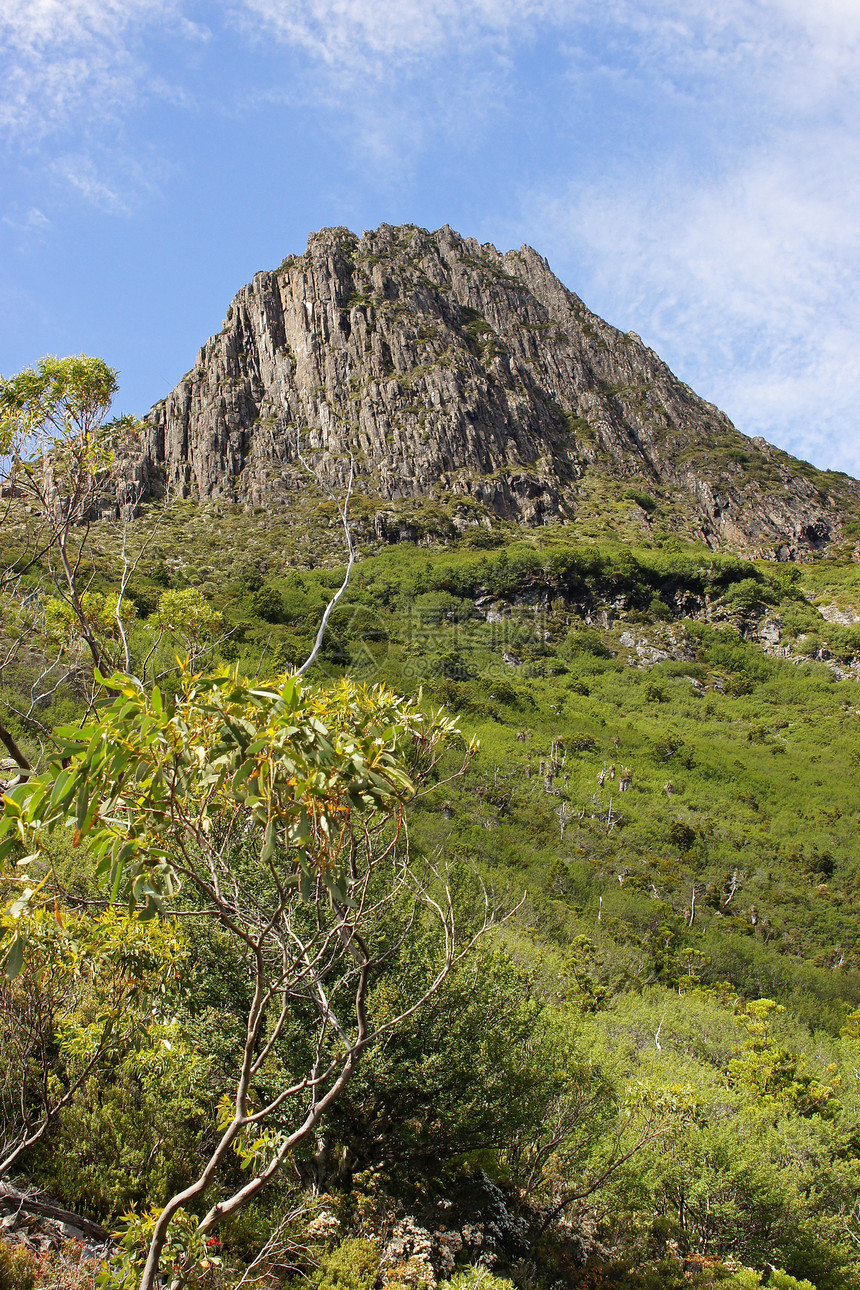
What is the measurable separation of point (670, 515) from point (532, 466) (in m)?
30.8

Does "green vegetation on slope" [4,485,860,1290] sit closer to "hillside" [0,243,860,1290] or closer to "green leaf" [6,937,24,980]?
"hillside" [0,243,860,1290]

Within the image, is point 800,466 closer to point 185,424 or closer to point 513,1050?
point 185,424

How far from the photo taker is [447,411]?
12650cm

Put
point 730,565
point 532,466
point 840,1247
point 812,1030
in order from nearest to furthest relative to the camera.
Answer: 1. point 840,1247
2. point 812,1030
3. point 730,565
4. point 532,466

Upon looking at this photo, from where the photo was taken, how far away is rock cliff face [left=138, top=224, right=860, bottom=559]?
385ft

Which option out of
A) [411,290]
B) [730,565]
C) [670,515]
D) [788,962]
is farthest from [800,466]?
[788,962]

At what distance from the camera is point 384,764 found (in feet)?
10.4

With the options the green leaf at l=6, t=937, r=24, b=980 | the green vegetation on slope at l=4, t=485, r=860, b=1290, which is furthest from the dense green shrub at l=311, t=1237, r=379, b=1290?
the green leaf at l=6, t=937, r=24, b=980

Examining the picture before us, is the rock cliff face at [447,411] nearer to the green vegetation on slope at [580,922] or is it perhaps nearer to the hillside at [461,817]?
the hillside at [461,817]

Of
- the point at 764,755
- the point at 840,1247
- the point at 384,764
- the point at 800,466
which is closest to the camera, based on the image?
the point at 384,764

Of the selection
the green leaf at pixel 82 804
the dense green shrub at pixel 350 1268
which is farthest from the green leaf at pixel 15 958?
the dense green shrub at pixel 350 1268

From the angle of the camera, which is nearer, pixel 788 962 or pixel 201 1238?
pixel 201 1238

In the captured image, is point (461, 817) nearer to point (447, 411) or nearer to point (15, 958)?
point (15, 958)

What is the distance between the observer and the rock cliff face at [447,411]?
11731 cm
